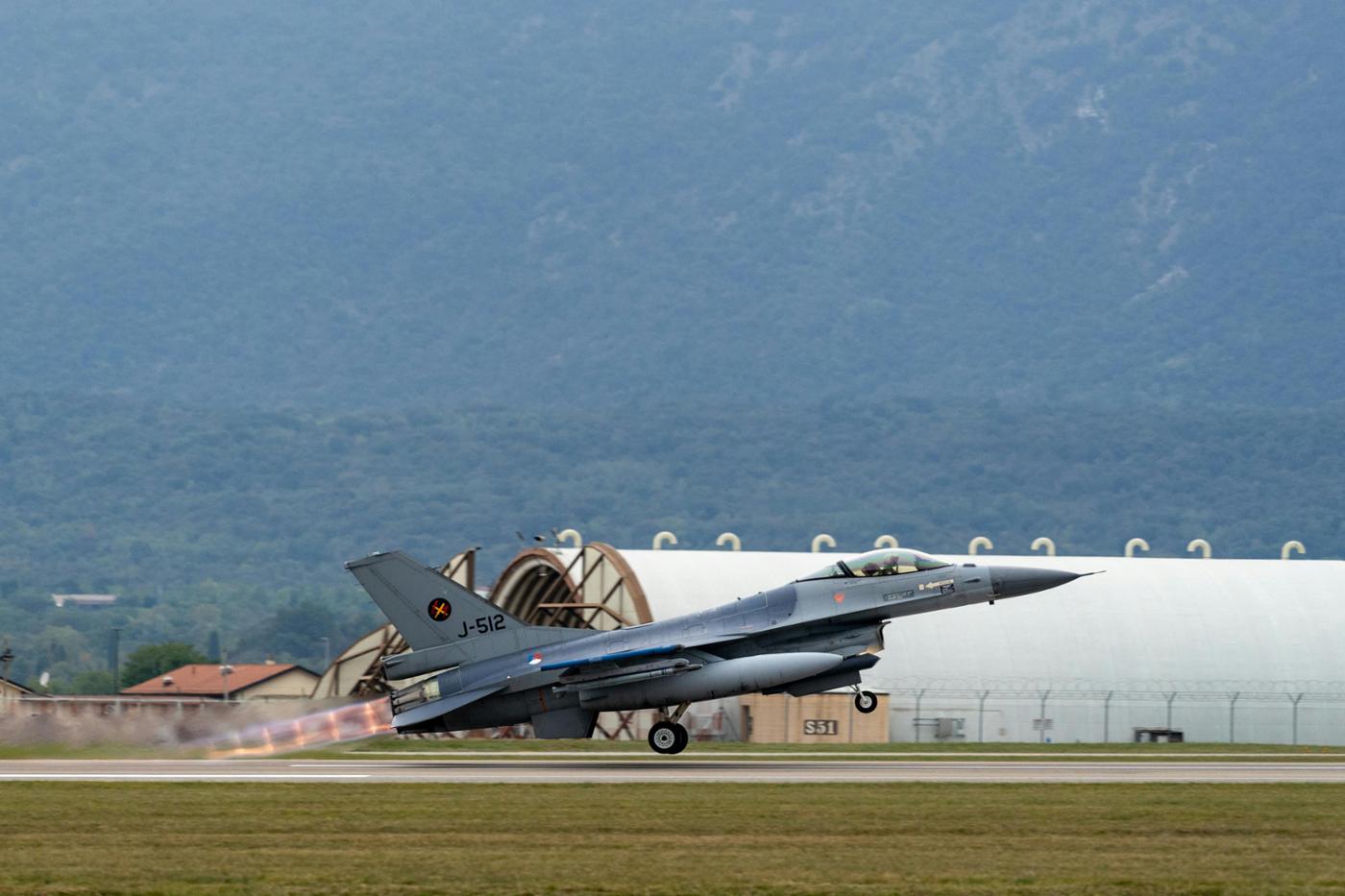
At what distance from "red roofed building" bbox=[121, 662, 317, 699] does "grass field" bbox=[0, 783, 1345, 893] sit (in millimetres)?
81125

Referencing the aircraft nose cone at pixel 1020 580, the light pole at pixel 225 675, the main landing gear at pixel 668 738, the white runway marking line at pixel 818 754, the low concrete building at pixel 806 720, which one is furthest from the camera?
the light pole at pixel 225 675

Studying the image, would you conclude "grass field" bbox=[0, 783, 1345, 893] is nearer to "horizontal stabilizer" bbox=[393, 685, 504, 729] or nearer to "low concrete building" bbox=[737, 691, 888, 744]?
"horizontal stabilizer" bbox=[393, 685, 504, 729]

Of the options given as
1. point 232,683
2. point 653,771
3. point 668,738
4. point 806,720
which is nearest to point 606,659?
point 668,738

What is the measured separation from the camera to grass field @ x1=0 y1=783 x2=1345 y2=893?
63.5 ft

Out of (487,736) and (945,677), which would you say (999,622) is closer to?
(945,677)

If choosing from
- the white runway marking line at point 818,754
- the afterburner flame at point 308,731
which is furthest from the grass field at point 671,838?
the white runway marking line at point 818,754

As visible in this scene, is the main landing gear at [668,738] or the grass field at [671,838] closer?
the grass field at [671,838]

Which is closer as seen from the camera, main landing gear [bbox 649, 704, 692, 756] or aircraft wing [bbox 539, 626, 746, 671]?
aircraft wing [bbox 539, 626, 746, 671]

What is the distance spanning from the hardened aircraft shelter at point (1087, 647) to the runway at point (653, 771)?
15.0 meters

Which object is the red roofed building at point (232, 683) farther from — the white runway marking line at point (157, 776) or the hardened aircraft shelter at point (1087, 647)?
the white runway marking line at point (157, 776)

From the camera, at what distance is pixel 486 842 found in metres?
22.4

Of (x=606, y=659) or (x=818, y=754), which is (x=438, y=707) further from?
(x=818, y=754)

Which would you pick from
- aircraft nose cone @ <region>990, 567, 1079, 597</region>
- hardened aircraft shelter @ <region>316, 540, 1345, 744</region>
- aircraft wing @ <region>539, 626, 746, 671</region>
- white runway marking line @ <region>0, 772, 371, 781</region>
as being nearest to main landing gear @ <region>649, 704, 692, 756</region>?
aircraft wing @ <region>539, 626, 746, 671</region>

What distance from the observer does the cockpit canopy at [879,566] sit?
1526 inches
